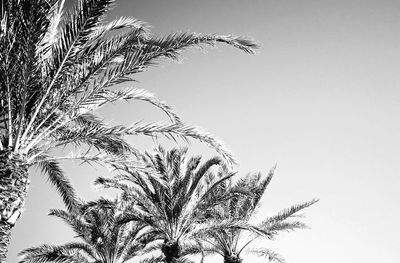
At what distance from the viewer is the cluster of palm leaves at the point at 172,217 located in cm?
1133

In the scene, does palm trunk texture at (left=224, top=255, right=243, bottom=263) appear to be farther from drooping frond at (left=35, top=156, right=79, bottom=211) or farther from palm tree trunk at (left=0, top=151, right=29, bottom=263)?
palm tree trunk at (left=0, top=151, right=29, bottom=263)

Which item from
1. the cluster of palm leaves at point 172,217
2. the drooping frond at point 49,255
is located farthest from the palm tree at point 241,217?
the drooping frond at point 49,255

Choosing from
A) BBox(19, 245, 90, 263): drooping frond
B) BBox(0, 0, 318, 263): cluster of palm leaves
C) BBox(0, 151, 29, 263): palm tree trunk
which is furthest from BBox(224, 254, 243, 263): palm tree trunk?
BBox(0, 151, 29, 263): palm tree trunk

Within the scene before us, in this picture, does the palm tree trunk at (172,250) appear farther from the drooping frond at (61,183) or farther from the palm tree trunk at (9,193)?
the palm tree trunk at (9,193)

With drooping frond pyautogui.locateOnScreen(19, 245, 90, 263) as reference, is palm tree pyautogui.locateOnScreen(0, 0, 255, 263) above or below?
above

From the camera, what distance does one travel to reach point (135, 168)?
21.3 feet

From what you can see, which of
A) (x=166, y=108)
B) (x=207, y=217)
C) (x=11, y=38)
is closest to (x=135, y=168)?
(x=166, y=108)

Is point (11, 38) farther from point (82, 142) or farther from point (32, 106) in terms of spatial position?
point (82, 142)

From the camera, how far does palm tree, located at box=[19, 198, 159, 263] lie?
44.3ft

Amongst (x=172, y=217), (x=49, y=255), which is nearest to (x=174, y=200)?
(x=172, y=217)

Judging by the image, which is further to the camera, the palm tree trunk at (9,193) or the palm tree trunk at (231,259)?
the palm tree trunk at (231,259)

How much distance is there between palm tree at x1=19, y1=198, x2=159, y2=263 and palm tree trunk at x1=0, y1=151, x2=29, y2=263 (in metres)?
8.37

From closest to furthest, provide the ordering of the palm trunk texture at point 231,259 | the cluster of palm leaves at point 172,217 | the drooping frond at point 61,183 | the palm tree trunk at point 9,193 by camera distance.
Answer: the palm tree trunk at point 9,193 → the drooping frond at point 61,183 → the cluster of palm leaves at point 172,217 → the palm trunk texture at point 231,259

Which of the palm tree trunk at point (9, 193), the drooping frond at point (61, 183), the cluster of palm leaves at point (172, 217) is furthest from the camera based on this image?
the cluster of palm leaves at point (172, 217)
